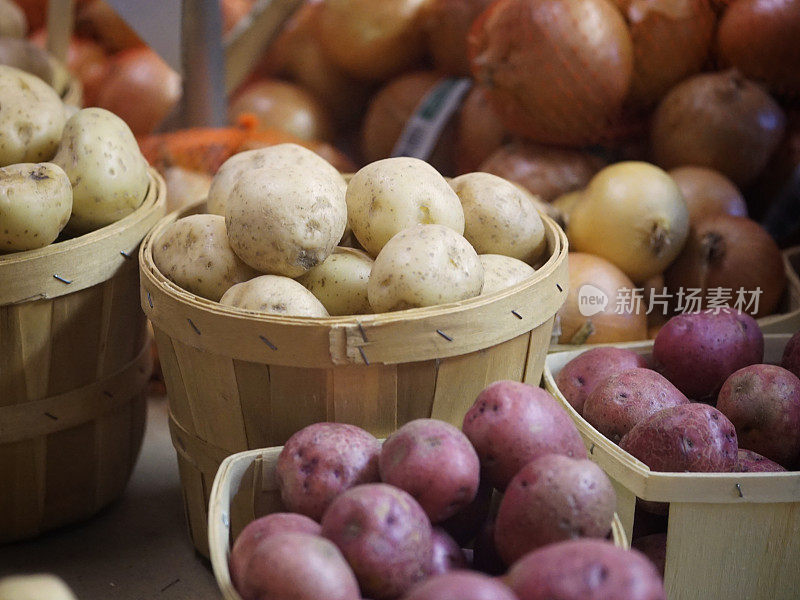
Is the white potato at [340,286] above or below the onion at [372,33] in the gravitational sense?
below

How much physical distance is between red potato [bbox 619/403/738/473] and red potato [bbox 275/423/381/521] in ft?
1.57

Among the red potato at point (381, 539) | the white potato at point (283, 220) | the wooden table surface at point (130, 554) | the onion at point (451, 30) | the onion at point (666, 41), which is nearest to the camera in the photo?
the red potato at point (381, 539)

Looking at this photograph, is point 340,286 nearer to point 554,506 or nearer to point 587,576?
point 554,506

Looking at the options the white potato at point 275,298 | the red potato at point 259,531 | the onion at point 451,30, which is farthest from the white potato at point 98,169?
the onion at point 451,30

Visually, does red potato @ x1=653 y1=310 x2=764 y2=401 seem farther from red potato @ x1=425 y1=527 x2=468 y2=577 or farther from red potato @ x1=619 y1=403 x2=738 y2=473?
red potato @ x1=425 y1=527 x2=468 y2=577

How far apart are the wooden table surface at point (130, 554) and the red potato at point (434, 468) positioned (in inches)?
28.2

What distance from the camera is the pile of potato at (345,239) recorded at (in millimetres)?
1367

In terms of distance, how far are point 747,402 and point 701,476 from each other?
10.0 inches

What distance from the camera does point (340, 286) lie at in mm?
1521

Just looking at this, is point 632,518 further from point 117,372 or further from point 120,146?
point 120,146

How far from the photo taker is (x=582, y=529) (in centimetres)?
102

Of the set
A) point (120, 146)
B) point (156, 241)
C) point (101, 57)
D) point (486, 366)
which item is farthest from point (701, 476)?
point (101, 57)

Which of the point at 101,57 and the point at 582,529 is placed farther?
the point at 101,57

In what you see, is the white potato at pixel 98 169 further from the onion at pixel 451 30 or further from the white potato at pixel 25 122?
the onion at pixel 451 30
